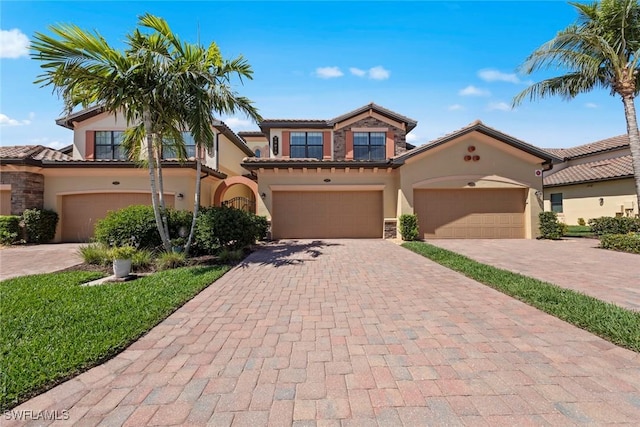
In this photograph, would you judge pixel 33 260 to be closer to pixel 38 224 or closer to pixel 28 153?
pixel 38 224

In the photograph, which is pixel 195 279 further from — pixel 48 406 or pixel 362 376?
pixel 362 376

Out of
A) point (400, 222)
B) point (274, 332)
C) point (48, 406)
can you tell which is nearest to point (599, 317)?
point (274, 332)

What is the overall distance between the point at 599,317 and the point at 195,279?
7320mm

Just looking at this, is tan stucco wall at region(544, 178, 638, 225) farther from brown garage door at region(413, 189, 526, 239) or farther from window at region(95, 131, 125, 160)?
window at region(95, 131, 125, 160)

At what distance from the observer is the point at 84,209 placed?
45.1ft

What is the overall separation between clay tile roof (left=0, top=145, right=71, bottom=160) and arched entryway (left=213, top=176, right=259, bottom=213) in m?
7.57

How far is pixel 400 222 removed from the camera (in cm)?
1324

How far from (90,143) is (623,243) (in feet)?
82.4

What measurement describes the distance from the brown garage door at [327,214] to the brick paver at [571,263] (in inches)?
154

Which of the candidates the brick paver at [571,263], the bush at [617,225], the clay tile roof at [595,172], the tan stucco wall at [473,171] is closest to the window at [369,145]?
the tan stucco wall at [473,171]

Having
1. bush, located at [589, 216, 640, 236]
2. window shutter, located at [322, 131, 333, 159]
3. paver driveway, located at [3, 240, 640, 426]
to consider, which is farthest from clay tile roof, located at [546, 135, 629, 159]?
paver driveway, located at [3, 240, 640, 426]

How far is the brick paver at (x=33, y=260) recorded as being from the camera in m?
7.60

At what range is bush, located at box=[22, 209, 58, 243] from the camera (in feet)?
40.9

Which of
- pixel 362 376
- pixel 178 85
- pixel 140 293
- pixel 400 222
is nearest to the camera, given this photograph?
pixel 362 376
